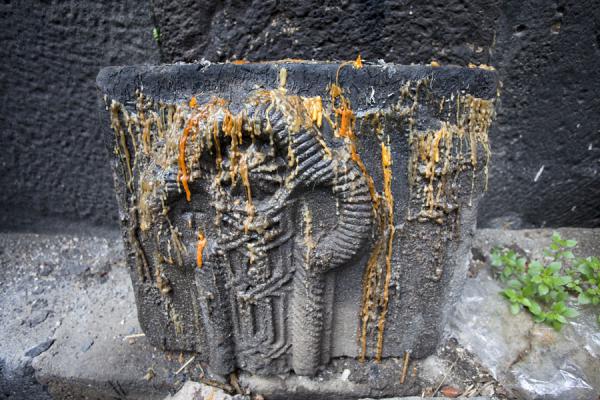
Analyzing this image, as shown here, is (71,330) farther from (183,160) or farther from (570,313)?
(570,313)

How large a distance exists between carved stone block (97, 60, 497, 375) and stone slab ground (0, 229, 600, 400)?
16 centimetres

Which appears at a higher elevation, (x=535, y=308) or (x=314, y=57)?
(x=314, y=57)

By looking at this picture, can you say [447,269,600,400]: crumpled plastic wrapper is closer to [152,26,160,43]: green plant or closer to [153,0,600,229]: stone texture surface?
[153,0,600,229]: stone texture surface

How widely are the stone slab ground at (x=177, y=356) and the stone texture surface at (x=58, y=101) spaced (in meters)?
0.44

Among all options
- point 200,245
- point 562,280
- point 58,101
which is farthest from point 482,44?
point 58,101

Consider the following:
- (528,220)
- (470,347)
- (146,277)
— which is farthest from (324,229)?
(528,220)

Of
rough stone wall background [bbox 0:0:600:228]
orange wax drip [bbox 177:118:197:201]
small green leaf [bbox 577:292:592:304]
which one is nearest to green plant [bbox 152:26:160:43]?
rough stone wall background [bbox 0:0:600:228]

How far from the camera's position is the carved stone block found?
0.79m

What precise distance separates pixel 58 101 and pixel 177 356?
42.2 inches

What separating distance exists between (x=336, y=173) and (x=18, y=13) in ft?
4.32

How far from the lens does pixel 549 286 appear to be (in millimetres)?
1201

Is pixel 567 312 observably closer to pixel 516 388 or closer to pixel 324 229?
pixel 516 388

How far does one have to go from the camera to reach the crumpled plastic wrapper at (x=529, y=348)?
1021 mm

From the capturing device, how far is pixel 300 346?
1.00m
